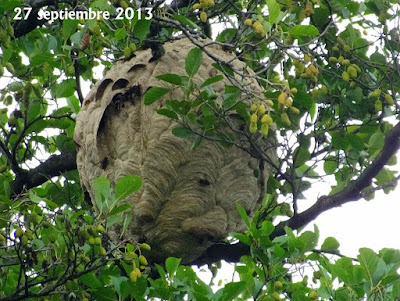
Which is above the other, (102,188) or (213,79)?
(213,79)

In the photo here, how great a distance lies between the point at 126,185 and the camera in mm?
3971

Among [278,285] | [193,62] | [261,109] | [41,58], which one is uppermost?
[41,58]

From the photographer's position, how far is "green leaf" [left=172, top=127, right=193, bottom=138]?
14.6 feet

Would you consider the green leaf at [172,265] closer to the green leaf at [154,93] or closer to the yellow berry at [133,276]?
the yellow berry at [133,276]

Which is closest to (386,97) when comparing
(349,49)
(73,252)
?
(349,49)

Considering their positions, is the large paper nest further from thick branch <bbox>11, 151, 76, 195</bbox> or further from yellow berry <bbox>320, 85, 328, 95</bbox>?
thick branch <bbox>11, 151, 76, 195</bbox>

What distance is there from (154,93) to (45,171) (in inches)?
52.2

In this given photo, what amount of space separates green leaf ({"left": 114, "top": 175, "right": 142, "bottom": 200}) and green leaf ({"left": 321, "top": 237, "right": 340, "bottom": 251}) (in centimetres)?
118

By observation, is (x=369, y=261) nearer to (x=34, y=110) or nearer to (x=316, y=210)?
(x=316, y=210)

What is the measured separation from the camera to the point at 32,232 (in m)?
3.91

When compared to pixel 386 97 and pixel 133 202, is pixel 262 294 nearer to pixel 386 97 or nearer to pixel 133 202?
pixel 133 202

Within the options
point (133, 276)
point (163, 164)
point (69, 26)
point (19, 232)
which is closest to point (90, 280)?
point (133, 276)

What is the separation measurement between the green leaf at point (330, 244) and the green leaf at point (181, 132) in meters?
0.89

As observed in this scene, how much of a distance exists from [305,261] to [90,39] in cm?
150
